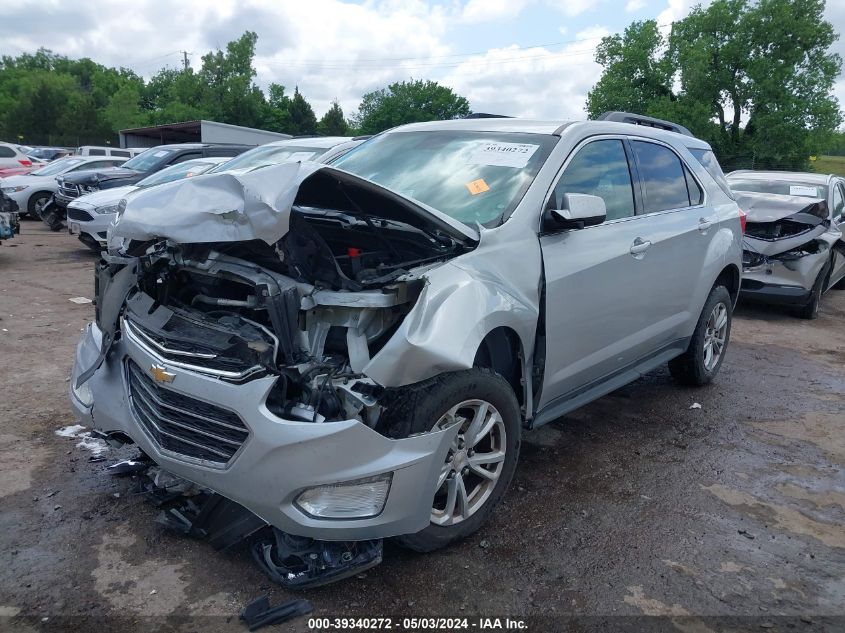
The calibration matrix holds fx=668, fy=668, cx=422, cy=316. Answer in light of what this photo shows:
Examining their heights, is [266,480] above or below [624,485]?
above

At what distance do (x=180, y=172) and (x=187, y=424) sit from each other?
8.47 meters

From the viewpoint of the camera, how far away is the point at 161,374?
2.71 m

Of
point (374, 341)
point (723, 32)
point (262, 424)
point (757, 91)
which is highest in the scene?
point (723, 32)

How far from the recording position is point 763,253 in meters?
8.29

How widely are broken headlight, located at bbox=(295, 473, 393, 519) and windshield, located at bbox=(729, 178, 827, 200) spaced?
28.4ft

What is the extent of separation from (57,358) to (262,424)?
3.84 meters

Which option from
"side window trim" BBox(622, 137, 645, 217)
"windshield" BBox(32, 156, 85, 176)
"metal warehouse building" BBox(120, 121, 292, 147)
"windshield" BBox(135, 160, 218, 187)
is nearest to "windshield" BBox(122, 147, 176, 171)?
"windshield" BBox(135, 160, 218, 187)

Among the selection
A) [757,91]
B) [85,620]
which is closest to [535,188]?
[85,620]

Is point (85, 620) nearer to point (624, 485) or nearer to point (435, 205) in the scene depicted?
point (435, 205)

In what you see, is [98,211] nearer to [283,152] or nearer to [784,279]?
[283,152]

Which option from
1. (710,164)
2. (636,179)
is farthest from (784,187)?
(636,179)

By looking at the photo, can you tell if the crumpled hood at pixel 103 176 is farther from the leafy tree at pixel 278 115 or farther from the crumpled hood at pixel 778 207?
the leafy tree at pixel 278 115

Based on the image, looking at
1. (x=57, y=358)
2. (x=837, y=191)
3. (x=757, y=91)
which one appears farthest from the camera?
(x=757, y=91)

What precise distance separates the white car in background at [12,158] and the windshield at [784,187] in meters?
20.3
